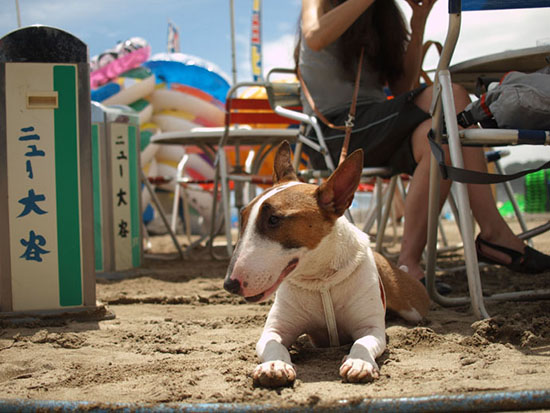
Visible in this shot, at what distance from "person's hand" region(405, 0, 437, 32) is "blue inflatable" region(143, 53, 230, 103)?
6.23 metres

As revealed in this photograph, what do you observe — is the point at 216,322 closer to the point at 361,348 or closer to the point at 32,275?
the point at 32,275

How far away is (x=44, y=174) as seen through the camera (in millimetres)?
2578

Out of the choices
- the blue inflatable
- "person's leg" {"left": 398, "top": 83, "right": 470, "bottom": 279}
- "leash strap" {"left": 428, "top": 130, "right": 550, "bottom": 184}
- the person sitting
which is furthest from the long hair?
the blue inflatable

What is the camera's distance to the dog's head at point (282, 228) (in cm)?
166

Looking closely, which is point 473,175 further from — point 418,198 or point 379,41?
point 379,41

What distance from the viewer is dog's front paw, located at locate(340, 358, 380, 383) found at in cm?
155

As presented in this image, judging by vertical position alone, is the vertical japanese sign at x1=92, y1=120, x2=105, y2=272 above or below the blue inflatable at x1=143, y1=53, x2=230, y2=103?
below

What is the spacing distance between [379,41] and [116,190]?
2.36m

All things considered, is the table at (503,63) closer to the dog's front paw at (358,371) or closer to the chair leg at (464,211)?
the chair leg at (464,211)

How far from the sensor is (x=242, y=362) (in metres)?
1.85

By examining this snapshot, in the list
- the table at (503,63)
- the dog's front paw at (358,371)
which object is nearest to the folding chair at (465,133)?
the table at (503,63)

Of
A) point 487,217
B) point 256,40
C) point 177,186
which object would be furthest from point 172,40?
point 487,217

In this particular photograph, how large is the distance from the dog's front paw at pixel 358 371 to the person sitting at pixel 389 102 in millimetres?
1438

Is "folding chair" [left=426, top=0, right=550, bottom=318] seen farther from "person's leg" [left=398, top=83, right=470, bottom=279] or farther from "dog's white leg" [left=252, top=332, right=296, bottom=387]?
"dog's white leg" [left=252, top=332, right=296, bottom=387]
